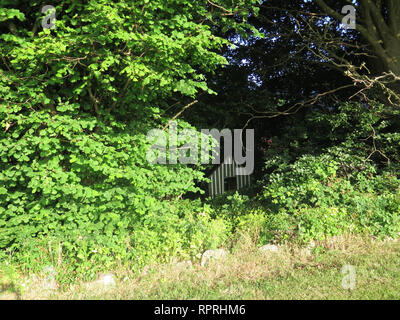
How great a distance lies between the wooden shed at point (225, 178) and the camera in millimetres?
10353

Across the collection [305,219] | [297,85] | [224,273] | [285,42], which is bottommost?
[224,273]

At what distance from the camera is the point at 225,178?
1088 centimetres

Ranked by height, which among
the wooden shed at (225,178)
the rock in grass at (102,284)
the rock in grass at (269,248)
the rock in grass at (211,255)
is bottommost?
the rock in grass at (102,284)

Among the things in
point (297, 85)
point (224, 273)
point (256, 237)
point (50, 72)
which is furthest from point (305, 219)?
point (297, 85)

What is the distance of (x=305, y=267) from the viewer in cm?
402

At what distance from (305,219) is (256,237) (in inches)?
33.4

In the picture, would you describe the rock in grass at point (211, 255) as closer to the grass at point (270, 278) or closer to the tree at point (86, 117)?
the grass at point (270, 278)

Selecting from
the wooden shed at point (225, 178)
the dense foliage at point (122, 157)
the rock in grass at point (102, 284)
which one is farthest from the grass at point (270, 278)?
the wooden shed at point (225, 178)

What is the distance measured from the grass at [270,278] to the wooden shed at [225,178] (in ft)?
19.0

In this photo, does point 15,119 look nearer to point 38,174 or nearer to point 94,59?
point 38,174

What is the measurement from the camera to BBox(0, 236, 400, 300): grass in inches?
134

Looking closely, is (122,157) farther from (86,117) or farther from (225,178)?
(225,178)

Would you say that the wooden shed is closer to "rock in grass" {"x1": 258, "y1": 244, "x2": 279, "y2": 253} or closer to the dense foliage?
the dense foliage

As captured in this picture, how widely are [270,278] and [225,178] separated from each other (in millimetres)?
7134
